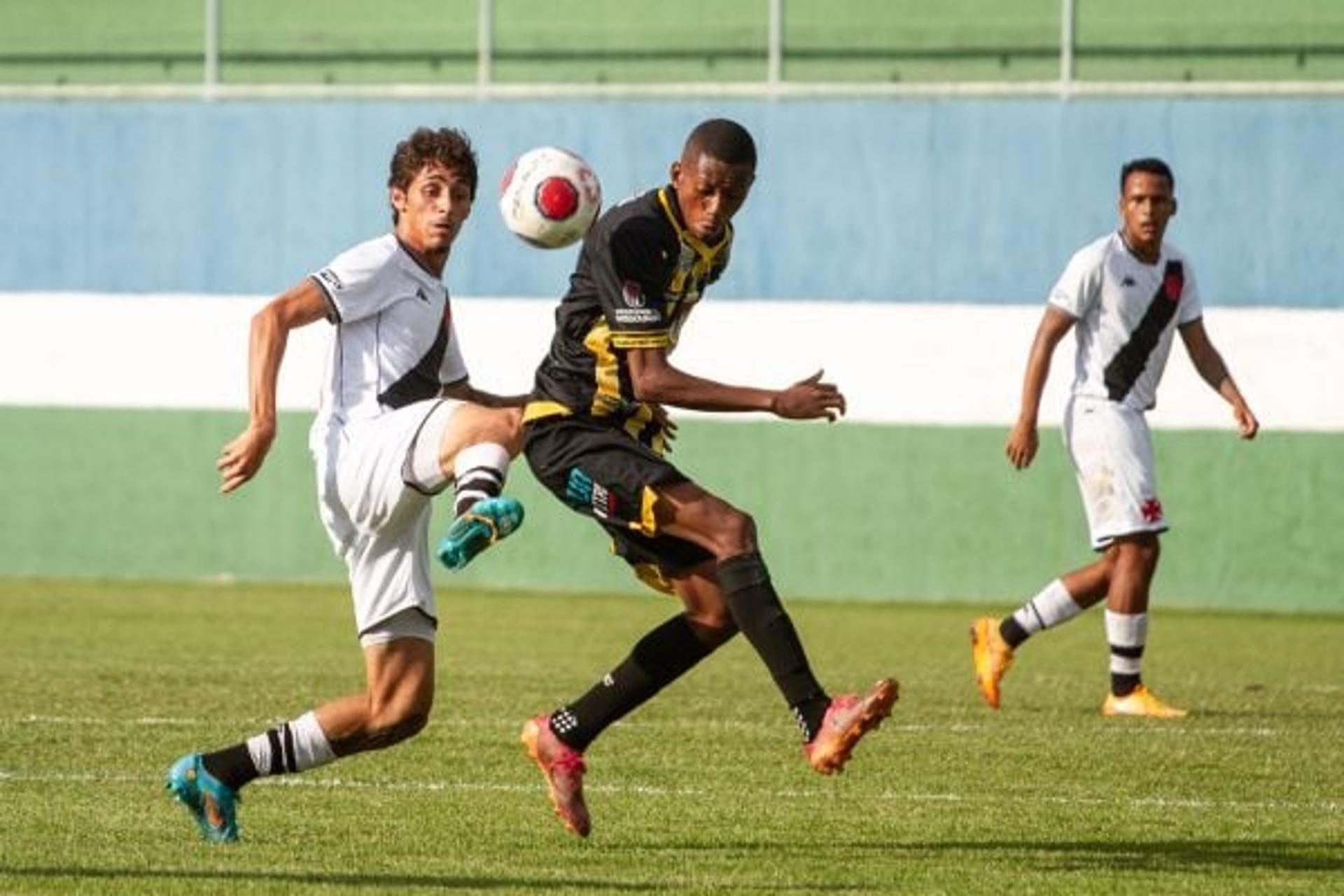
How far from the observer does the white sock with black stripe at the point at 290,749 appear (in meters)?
9.14

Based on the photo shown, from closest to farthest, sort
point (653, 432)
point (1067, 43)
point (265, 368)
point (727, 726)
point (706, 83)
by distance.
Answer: point (265, 368) → point (653, 432) → point (727, 726) → point (1067, 43) → point (706, 83)

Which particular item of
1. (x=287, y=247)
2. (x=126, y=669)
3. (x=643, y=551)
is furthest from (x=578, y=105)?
(x=643, y=551)

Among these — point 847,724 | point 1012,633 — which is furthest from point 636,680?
point 1012,633

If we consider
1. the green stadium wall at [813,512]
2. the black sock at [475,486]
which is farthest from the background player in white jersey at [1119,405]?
the green stadium wall at [813,512]

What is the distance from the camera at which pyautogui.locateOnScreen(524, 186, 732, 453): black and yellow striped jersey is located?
9.37 metres

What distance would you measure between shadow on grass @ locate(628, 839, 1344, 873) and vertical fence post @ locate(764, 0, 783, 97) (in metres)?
13.7

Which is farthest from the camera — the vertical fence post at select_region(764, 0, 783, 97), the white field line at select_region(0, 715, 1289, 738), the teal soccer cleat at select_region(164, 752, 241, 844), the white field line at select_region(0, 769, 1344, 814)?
the vertical fence post at select_region(764, 0, 783, 97)

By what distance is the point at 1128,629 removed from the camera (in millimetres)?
13836

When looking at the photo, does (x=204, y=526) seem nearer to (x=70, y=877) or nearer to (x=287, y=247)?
(x=287, y=247)

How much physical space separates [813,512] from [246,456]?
45.9 ft

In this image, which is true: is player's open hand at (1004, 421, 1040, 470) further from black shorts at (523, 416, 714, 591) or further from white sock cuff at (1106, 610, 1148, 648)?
black shorts at (523, 416, 714, 591)

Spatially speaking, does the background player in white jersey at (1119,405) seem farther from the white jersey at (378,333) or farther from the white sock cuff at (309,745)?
the white sock cuff at (309,745)

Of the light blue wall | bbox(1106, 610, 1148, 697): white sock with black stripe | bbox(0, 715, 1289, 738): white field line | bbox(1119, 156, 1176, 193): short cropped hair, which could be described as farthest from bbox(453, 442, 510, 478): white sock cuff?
the light blue wall

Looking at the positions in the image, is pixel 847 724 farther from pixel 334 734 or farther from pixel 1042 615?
pixel 1042 615
